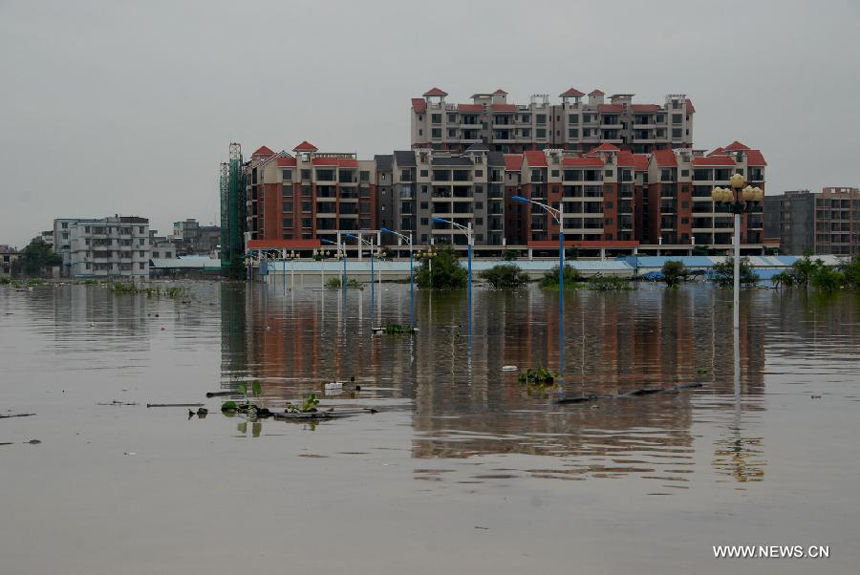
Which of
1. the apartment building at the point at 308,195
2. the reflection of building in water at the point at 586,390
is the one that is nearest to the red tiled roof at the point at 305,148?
the apartment building at the point at 308,195

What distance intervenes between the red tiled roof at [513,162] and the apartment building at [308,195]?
2424 centimetres

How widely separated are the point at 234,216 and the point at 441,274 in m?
80.4

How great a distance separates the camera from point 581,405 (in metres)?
20.0

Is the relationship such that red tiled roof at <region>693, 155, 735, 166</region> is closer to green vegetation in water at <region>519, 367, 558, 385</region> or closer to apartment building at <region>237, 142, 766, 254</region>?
apartment building at <region>237, 142, 766, 254</region>

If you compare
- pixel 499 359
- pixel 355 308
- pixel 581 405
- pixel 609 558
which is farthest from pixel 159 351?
pixel 355 308

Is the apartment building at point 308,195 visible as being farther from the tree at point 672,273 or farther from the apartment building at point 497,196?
the tree at point 672,273

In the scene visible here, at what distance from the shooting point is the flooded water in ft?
34.0

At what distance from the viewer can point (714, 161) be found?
16612 centimetres

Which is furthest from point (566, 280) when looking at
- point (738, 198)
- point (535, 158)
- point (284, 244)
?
point (738, 198)

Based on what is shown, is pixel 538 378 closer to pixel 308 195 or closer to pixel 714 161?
pixel 308 195

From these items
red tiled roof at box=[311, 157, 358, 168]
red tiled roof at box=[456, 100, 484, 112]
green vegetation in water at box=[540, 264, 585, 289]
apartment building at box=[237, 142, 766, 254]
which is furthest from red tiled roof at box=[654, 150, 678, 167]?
red tiled roof at box=[311, 157, 358, 168]

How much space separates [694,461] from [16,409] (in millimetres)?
12921

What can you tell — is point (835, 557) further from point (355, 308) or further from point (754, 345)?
point (355, 308)

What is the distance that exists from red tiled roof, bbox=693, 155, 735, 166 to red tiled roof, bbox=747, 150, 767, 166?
114 inches
